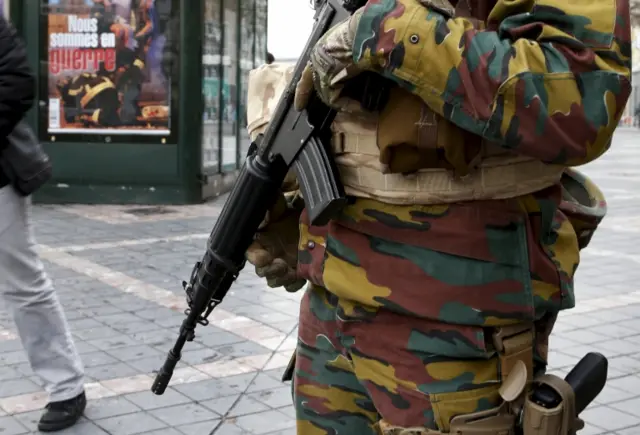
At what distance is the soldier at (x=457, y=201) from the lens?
146 cm

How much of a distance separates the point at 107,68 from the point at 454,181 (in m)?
8.18

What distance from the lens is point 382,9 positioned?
5.05 ft

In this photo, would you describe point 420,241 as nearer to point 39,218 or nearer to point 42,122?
point 39,218

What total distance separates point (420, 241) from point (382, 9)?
414 millimetres

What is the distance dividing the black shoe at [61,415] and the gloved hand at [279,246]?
1773 millimetres

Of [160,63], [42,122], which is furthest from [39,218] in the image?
[160,63]

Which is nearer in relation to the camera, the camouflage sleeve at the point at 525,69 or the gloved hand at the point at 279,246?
the camouflage sleeve at the point at 525,69

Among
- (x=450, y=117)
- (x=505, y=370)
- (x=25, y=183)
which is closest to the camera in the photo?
(x=450, y=117)

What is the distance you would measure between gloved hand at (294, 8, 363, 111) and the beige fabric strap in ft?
0.35

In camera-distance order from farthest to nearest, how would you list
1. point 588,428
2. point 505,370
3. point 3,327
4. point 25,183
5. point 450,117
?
point 3,327
point 588,428
point 25,183
point 505,370
point 450,117

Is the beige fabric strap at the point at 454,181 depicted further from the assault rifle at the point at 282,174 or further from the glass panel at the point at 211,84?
the glass panel at the point at 211,84

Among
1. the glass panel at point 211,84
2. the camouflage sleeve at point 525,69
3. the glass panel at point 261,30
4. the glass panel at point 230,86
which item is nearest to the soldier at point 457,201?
the camouflage sleeve at point 525,69

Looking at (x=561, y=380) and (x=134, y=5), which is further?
(x=134, y=5)

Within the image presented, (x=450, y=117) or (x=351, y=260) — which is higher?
(x=450, y=117)
